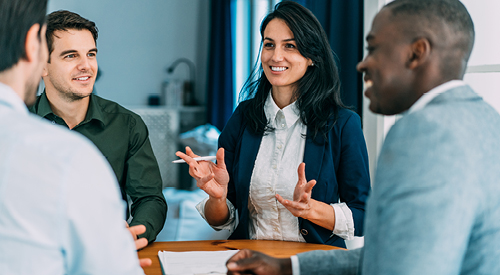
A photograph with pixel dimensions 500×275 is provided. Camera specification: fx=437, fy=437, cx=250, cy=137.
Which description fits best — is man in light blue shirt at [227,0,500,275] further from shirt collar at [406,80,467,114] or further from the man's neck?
the man's neck

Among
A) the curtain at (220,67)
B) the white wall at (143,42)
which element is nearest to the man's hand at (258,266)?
the curtain at (220,67)

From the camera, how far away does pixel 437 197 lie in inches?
24.4

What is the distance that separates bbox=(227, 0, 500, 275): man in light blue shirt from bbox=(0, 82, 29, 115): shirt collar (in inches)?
22.0

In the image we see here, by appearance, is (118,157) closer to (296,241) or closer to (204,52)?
(296,241)

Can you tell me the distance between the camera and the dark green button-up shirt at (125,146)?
5.32ft

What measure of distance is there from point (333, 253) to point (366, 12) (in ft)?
5.39

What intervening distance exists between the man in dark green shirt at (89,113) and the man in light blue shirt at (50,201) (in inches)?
36.2

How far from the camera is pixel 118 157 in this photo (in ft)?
5.44

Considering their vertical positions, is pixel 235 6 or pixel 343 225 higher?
pixel 235 6

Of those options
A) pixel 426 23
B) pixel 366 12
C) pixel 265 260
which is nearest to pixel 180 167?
pixel 366 12

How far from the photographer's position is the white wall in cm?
508

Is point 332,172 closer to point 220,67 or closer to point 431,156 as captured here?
point 431,156

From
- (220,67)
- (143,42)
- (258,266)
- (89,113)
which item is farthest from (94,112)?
(143,42)

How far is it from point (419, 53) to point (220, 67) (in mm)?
4289
